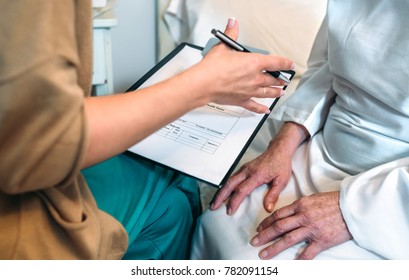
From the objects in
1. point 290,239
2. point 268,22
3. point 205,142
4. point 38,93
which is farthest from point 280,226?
point 268,22

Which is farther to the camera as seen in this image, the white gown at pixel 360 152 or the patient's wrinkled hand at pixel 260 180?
the patient's wrinkled hand at pixel 260 180

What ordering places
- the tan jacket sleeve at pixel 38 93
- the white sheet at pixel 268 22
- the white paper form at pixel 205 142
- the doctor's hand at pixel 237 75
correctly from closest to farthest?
the tan jacket sleeve at pixel 38 93 < the doctor's hand at pixel 237 75 < the white paper form at pixel 205 142 < the white sheet at pixel 268 22

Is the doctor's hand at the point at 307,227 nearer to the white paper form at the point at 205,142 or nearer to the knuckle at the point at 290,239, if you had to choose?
the knuckle at the point at 290,239

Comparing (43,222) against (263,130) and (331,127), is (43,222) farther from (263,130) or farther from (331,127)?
(263,130)

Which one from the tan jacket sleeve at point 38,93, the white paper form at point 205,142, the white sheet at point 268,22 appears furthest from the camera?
the white sheet at point 268,22

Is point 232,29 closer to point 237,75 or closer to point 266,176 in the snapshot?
point 237,75

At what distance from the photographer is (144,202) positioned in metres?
0.73

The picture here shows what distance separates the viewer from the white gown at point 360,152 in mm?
680

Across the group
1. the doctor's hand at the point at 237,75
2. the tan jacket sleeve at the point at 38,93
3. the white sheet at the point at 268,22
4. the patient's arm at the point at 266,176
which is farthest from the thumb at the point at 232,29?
the white sheet at the point at 268,22

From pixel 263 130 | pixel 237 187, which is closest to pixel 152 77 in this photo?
pixel 237 187

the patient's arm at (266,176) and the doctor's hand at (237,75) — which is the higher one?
the doctor's hand at (237,75)

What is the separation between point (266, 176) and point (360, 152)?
17 cm

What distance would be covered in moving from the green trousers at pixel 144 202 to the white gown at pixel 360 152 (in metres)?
0.05

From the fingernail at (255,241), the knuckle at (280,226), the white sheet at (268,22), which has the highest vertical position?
the white sheet at (268,22)
